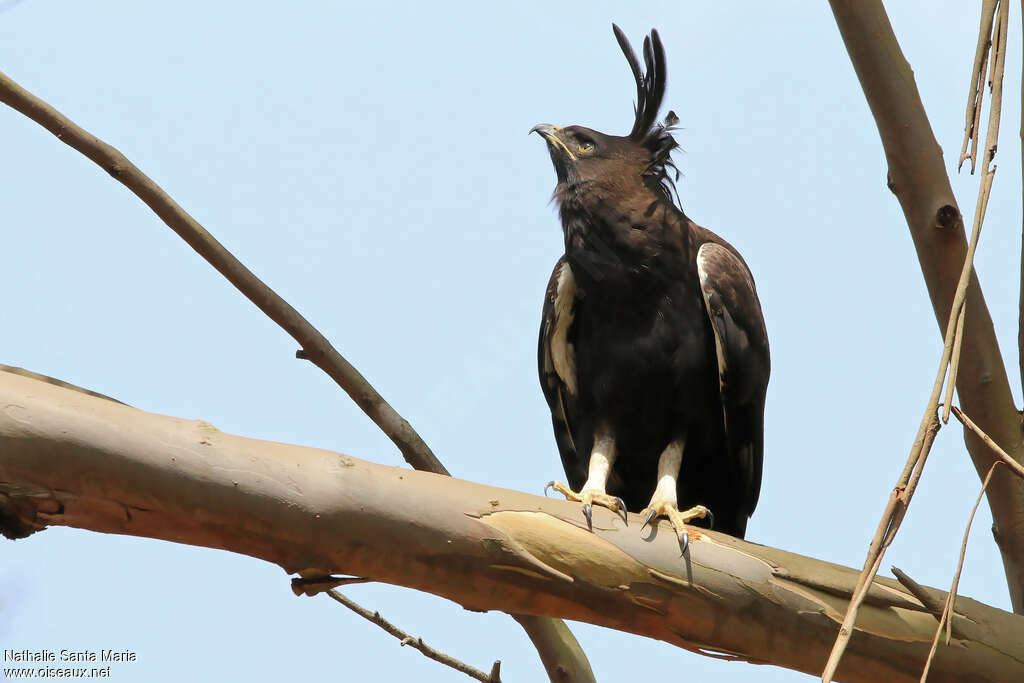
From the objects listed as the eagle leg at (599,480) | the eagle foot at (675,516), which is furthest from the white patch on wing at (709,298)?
the eagle foot at (675,516)

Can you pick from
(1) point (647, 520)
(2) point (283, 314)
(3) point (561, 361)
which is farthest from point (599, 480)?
(2) point (283, 314)

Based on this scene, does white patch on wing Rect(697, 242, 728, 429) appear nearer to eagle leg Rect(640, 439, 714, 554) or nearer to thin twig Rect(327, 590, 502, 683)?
eagle leg Rect(640, 439, 714, 554)

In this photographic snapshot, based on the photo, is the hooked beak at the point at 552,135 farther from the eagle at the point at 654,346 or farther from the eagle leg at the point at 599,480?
the eagle leg at the point at 599,480

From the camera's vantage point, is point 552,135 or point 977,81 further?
point 552,135

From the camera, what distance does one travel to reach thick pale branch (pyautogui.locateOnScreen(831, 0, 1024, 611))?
4.44m

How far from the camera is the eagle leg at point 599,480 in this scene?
407 cm

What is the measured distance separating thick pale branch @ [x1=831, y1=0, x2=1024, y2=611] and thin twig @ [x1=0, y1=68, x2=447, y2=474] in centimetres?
227

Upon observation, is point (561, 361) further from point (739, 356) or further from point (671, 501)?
point (671, 501)

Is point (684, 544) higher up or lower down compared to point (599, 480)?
lower down

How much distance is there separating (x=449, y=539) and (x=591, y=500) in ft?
3.79

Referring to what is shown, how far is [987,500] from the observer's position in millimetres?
4637

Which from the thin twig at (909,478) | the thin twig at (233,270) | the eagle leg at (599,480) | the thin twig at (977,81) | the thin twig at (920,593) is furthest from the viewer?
the eagle leg at (599,480)

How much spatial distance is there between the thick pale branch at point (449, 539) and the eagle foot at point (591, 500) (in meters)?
0.04

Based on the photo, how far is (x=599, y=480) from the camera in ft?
16.1
